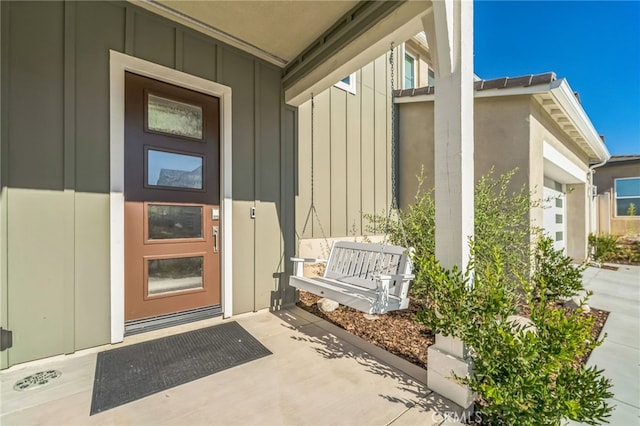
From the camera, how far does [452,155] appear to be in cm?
192

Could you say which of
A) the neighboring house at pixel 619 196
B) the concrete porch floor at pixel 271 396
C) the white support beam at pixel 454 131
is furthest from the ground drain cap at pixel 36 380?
the neighboring house at pixel 619 196

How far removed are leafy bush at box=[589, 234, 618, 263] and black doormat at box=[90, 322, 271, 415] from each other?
846cm

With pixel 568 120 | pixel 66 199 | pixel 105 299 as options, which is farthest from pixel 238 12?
pixel 568 120

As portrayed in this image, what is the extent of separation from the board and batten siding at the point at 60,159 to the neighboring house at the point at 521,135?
13.0ft

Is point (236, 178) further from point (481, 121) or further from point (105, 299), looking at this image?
point (481, 121)

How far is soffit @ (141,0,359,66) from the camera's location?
8.46ft

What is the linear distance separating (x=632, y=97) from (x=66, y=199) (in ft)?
32.5

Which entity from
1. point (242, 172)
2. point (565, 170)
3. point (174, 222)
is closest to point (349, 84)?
point (242, 172)

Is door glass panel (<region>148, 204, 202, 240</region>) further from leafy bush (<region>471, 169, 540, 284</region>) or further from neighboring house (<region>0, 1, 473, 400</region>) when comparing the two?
leafy bush (<region>471, 169, 540, 284</region>)

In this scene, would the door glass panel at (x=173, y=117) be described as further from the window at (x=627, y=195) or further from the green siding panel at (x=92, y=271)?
the window at (x=627, y=195)

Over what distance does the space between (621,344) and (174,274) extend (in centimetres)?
451

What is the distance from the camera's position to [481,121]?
4.36m

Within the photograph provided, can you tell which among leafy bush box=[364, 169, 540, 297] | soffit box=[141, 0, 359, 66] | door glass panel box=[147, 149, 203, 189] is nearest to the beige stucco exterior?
leafy bush box=[364, 169, 540, 297]

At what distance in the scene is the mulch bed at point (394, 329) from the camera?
8.42ft
